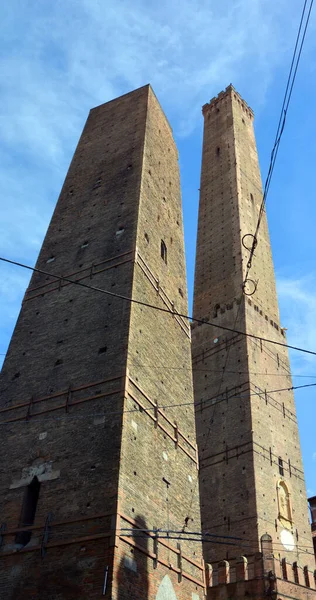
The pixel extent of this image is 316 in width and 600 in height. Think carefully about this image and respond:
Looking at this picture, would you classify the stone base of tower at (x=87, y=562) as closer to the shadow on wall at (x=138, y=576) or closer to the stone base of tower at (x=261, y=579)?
the shadow on wall at (x=138, y=576)

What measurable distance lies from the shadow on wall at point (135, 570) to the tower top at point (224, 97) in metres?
27.2

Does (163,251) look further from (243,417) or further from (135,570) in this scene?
(135,570)

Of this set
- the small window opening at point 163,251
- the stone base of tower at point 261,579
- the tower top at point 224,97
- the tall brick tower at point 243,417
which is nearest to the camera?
the stone base of tower at point 261,579

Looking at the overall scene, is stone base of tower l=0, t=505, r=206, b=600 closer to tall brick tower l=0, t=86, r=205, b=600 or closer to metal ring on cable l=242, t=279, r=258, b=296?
tall brick tower l=0, t=86, r=205, b=600

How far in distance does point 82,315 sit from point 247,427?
7.15 metres

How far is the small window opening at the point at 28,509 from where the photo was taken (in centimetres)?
1019

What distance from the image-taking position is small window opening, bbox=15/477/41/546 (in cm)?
1019

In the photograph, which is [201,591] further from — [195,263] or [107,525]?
[195,263]

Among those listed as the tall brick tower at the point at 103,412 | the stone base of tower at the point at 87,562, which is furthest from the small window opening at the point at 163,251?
the stone base of tower at the point at 87,562

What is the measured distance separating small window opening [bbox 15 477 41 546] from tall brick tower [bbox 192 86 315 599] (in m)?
4.74

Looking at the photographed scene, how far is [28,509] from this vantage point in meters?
10.6

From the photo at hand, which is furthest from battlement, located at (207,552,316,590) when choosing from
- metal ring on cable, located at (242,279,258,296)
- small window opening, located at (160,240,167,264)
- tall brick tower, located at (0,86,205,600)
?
metal ring on cable, located at (242,279,258,296)

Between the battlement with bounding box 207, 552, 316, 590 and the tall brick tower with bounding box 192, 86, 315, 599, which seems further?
the tall brick tower with bounding box 192, 86, 315, 599

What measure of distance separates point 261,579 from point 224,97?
25.5 meters
